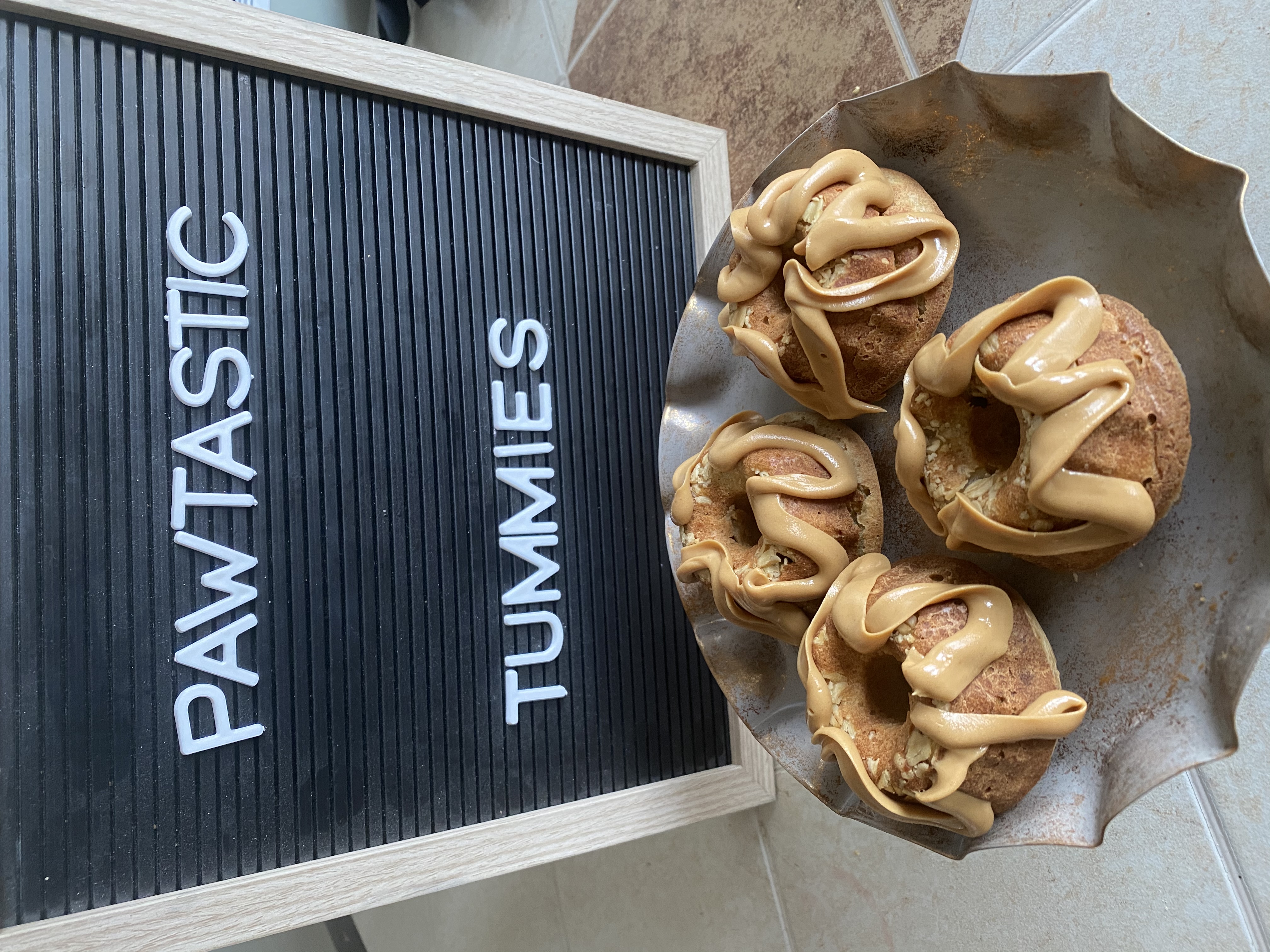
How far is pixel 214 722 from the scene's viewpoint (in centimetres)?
105

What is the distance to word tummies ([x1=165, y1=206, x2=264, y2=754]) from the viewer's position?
3.42 feet

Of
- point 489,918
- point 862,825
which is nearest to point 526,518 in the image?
point 862,825

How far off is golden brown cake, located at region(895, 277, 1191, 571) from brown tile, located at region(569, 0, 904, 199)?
0.81 metres

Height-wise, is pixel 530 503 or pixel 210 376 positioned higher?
pixel 210 376

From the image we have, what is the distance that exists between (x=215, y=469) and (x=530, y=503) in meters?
0.45

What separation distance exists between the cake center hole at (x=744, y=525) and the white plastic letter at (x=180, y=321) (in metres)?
0.74

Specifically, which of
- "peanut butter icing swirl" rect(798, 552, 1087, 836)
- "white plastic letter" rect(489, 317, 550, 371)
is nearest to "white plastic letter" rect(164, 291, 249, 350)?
"white plastic letter" rect(489, 317, 550, 371)

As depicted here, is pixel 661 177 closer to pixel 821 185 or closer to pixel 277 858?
pixel 821 185

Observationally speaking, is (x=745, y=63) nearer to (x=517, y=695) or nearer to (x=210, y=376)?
(x=210, y=376)

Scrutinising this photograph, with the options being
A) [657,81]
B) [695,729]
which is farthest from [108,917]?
[657,81]

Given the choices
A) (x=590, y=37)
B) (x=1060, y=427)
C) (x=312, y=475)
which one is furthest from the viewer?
(x=590, y=37)

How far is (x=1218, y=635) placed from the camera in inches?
30.4

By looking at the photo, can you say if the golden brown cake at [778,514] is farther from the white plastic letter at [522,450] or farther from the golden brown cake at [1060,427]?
the white plastic letter at [522,450]

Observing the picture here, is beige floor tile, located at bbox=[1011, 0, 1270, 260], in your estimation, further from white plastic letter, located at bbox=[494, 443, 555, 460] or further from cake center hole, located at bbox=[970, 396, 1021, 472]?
white plastic letter, located at bbox=[494, 443, 555, 460]
